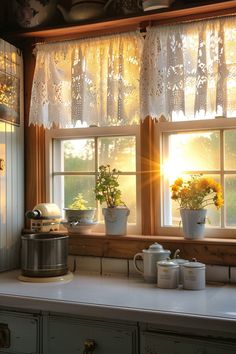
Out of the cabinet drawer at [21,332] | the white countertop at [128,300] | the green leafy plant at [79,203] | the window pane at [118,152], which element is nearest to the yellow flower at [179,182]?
the window pane at [118,152]

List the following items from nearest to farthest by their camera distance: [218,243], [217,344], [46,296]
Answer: [217,344] < [46,296] < [218,243]

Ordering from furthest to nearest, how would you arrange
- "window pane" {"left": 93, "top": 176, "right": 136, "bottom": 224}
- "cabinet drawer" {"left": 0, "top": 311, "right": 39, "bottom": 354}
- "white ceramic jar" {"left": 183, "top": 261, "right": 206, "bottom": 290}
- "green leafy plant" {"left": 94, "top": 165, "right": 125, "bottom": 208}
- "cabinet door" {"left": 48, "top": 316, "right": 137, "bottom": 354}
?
"window pane" {"left": 93, "top": 176, "right": 136, "bottom": 224} < "green leafy plant" {"left": 94, "top": 165, "right": 125, "bottom": 208} < "white ceramic jar" {"left": 183, "top": 261, "right": 206, "bottom": 290} < "cabinet drawer" {"left": 0, "top": 311, "right": 39, "bottom": 354} < "cabinet door" {"left": 48, "top": 316, "right": 137, "bottom": 354}

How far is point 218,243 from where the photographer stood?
7.42 feet

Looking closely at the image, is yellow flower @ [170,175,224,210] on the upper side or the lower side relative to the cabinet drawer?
upper

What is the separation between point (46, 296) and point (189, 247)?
760 millimetres

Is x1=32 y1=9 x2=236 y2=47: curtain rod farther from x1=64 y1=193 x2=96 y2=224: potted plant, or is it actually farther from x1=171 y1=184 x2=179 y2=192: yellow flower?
x1=64 y1=193 x2=96 y2=224: potted plant

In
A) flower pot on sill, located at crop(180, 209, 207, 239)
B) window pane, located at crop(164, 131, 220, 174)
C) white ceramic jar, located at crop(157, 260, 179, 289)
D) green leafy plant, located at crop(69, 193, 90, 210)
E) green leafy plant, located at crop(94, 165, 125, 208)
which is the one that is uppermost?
window pane, located at crop(164, 131, 220, 174)

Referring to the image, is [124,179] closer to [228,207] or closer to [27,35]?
[228,207]

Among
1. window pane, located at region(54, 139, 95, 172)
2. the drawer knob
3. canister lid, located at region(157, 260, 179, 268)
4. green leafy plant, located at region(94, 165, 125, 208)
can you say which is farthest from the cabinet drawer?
window pane, located at region(54, 139, 95, 172)

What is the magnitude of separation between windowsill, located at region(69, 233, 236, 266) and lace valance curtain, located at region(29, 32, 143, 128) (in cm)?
62

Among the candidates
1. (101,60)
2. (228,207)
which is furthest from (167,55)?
(228,207)

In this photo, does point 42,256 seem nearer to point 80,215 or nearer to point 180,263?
point 80,215

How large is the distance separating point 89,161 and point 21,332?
3.60ft

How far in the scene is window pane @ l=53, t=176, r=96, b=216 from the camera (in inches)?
108
